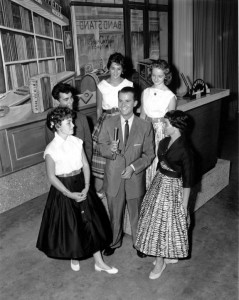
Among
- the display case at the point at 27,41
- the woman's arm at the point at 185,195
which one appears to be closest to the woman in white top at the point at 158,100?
the woman's arm at the point at 185,195

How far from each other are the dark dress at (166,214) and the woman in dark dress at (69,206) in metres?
0.41

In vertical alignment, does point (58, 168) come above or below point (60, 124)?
below

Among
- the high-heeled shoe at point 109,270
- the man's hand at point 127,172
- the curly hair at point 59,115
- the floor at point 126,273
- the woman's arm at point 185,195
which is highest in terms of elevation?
the curly hair at point 59,115

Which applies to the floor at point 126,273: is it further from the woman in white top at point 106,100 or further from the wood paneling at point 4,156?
the woman in white top at point 106,100

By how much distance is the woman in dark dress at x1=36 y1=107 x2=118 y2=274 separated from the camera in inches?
103

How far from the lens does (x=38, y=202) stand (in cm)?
443

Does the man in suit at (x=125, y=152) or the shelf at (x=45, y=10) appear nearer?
the man in suit at (x=125, y=152)

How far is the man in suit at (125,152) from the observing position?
2.77m

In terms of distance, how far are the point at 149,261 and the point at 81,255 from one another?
2.39 feet

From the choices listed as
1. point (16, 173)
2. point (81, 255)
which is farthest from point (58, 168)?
point (16, 173)

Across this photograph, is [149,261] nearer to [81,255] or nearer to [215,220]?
[81,255]

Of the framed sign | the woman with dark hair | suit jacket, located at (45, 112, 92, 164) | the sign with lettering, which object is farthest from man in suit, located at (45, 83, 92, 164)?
the sign with lettering

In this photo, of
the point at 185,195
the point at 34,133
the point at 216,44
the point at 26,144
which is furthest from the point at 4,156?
the point at 216,44

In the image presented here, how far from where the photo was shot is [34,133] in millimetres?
4312
